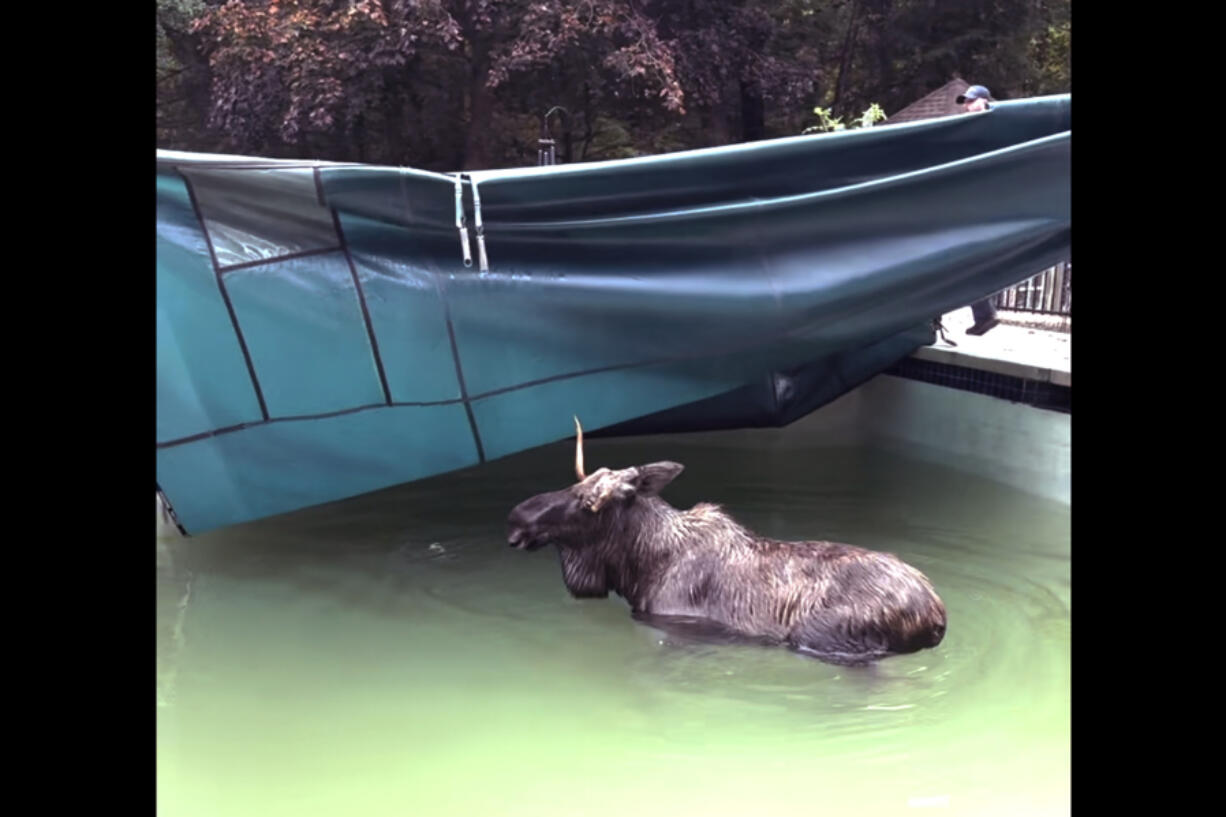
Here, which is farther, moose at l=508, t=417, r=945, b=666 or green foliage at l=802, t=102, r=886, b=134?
green foliage at l=802, t=102, r=886, b=134

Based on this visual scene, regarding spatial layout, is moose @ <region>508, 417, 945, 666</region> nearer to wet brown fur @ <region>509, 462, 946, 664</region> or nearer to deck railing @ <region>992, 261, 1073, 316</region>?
wet brown fur @ <region>509, 462, 946, 664</region>

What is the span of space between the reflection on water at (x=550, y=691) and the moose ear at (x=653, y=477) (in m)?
0.50

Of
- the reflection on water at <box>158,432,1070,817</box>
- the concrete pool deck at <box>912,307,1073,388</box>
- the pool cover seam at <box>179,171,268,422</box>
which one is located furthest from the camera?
the concrete pool deck at <box>912,307,1073,388</box>

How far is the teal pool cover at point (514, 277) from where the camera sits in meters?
4.00

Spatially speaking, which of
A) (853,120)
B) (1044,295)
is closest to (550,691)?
(1044,295)

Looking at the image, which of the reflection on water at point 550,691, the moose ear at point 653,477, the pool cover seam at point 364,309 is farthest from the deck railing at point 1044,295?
the pool cover seam at point 364,309

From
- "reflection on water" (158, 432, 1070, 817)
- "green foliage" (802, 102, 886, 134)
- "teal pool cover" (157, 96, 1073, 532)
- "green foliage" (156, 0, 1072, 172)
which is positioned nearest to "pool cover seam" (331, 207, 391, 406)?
"teal pool cover" (157, 96, 1073, 532)

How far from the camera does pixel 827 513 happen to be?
5.66 meters

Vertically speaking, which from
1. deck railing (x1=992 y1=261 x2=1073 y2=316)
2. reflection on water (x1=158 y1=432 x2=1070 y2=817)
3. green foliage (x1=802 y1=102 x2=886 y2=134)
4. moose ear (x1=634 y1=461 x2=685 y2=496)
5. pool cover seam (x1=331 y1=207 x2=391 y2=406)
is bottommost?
reflection on water (x1=158 y1=432 x2=1070 y2=817)

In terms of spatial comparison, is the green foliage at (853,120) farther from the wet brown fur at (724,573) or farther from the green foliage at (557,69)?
the wet brown fur at (724,573)

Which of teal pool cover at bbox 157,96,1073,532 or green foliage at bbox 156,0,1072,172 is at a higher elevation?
green foliage at bbox 156,0,1072,172

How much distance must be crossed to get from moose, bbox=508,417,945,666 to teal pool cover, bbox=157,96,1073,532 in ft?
1.52

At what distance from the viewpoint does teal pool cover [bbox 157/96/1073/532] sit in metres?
4.00

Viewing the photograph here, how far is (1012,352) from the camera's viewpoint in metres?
6.36
